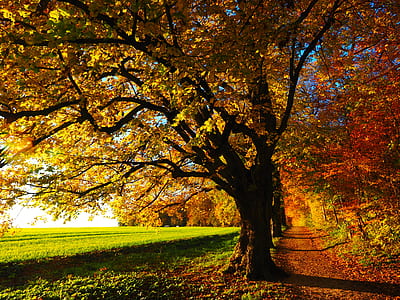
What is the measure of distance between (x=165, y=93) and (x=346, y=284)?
9675 mm

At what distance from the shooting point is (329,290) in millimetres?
8375

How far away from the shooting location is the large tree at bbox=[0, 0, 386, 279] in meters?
5.53

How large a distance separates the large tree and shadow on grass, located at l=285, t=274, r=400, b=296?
0.94 meters

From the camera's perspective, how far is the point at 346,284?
349 inches

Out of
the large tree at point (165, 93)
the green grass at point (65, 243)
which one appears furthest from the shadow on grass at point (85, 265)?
the large tree at point (165, 93)

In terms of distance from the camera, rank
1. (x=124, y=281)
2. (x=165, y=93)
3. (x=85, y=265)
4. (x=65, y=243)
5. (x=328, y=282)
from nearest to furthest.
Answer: (x=328, y=282) → (x=165, y=93) → (x=124, y=281) → (x=85, y=265) → (x=65, y=243)

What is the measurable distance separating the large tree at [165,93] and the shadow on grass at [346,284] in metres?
0.94

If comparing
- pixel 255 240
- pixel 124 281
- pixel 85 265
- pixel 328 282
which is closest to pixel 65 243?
pixel 85 265

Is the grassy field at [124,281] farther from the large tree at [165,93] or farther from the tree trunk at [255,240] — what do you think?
the large tree at [165,93]

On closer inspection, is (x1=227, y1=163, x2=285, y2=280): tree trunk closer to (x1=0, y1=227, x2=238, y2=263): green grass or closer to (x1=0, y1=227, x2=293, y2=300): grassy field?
(x1=0, y1=227, x2=293, y2=300): grassy field

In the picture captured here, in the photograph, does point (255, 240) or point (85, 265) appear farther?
point (85, 265)

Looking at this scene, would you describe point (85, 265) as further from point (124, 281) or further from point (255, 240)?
point (255, 240)

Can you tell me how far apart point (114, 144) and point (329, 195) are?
17.6 metres

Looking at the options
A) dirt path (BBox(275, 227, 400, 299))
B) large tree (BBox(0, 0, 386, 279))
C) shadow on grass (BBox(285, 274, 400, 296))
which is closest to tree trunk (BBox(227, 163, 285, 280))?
large tree (BBox(0, 0, 386, 279))
